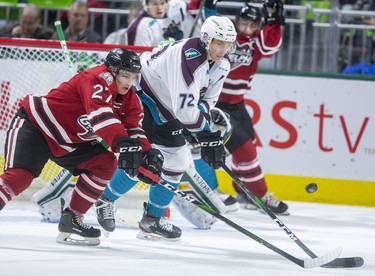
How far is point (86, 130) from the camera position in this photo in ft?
15.8

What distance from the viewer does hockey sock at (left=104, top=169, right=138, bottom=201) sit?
207 inches

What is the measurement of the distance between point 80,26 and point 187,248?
2742 millimetres

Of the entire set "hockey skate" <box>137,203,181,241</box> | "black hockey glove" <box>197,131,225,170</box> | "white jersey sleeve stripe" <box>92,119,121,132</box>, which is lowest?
"hockey skate" <box>137,203,181,241</box>

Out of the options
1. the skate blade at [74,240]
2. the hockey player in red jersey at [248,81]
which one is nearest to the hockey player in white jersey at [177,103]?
the skate blade at [74,240]

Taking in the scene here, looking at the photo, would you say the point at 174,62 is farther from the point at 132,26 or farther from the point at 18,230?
the point at 132,26

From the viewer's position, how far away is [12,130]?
4812mm

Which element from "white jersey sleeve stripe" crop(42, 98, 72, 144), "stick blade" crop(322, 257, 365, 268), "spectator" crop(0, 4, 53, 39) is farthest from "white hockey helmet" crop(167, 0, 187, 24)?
"stick blade" crop(322, 257, 365, 268)

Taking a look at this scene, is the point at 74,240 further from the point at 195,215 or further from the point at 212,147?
the point at 195,215

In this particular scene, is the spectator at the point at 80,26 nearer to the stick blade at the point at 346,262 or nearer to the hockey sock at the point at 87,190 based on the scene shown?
the hockey sock at the point at 87,190

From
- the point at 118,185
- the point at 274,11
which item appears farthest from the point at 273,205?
the point at 118,185

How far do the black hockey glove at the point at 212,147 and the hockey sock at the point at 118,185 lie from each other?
0.41 meters

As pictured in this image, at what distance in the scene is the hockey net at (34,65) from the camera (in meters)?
6.29

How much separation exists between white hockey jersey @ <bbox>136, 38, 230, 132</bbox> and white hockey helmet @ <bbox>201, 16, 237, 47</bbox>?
0.05 m

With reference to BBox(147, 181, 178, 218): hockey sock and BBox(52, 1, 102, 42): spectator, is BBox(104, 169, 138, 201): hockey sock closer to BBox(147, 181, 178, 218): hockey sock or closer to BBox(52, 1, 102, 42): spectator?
BBox(147, 181, 178, 218): hockey sock
